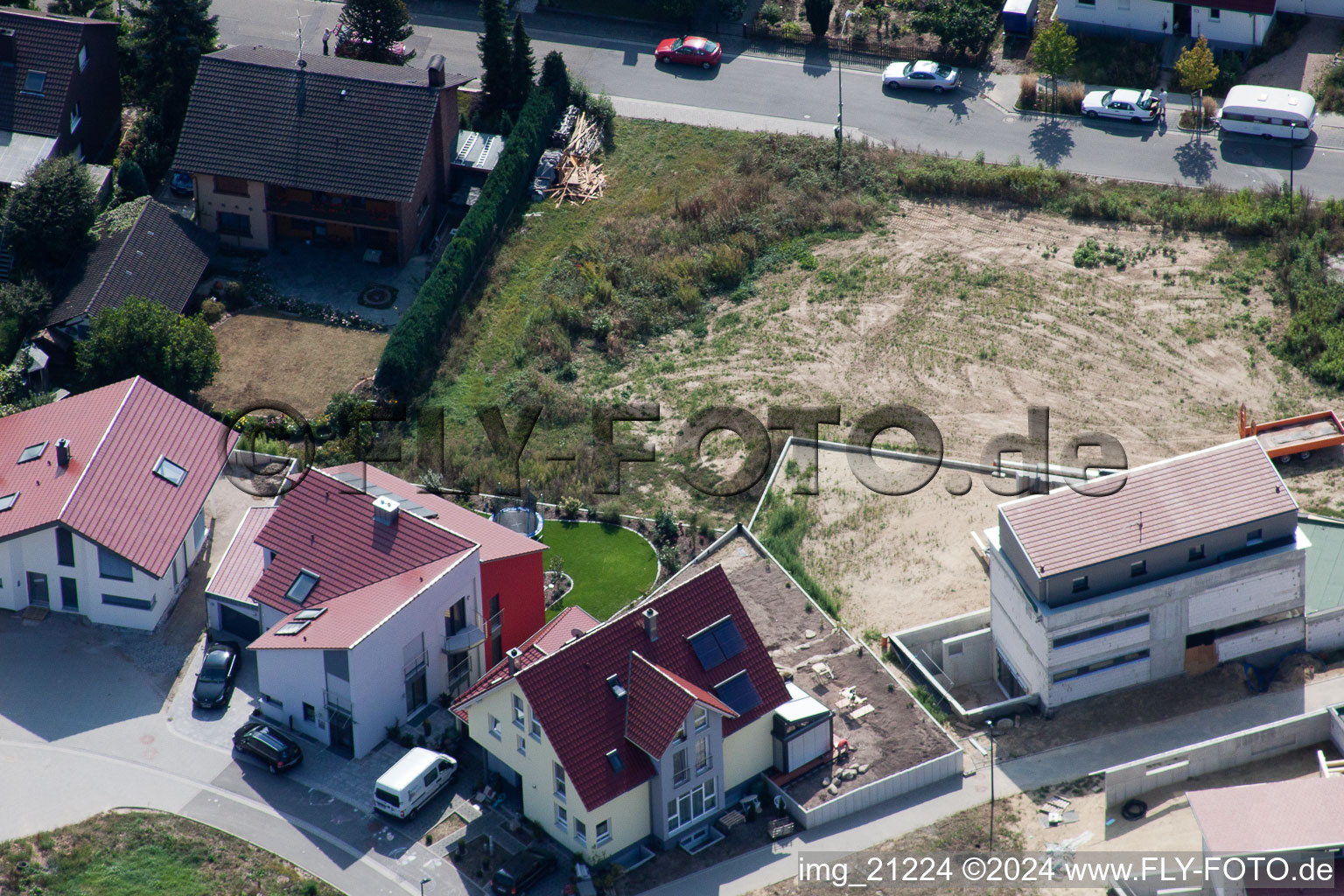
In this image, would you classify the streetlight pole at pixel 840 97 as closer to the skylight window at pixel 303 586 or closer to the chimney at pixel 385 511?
the chimney at pixel 385 511

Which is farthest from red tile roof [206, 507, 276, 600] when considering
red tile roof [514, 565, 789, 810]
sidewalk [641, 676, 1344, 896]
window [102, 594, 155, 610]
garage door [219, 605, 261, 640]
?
sidewalk [641, 676, 1344, 896]

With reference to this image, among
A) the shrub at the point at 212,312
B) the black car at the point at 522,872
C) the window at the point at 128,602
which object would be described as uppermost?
the shrub at the point at 212,312

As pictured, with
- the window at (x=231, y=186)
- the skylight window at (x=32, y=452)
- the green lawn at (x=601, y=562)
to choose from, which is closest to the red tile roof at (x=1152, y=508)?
the green lawn at (x=601, y=562)

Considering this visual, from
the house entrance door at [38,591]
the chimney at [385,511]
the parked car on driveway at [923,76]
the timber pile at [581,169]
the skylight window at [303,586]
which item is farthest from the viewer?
the parked car on driveway at [923,76]

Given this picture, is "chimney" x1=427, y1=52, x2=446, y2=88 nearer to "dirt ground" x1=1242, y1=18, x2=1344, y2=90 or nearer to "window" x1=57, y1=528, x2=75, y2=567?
"window" x1=57, y1=528, x2=75, y2=567

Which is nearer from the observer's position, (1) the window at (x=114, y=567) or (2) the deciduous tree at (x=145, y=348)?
(1) the window at (x=114, y=567)

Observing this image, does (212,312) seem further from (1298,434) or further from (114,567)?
(1298,434)

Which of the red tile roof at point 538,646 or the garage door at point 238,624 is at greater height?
the red tile roof at point 538,646

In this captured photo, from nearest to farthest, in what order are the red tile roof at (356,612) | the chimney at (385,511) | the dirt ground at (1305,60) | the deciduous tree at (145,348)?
the red tile roof at (356,612)
the chimney at (385,511)
the deciduous tree at (145,348)
the dirt ground at (1305,60)
